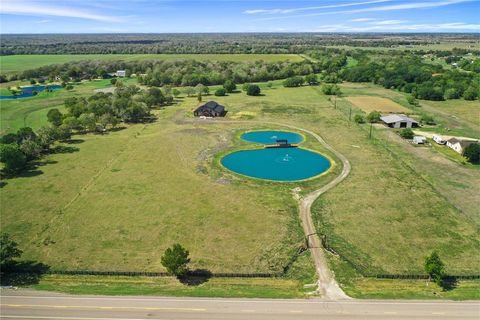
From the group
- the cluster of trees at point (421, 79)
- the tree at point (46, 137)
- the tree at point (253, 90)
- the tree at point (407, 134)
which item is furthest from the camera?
the tree at point (253, 90)

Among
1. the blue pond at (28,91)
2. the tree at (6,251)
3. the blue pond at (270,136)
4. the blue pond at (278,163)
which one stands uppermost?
the blue pond at (28,91)

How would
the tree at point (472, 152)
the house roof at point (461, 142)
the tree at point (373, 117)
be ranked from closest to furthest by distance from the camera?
the tree at point (472, 152)
the house roof at point (461, 142)
the tree at point (373, 117)

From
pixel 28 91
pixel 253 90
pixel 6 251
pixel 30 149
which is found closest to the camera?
pixel 6 251

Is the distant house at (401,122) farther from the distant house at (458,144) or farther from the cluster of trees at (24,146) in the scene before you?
the cluster of trees at (24,146)

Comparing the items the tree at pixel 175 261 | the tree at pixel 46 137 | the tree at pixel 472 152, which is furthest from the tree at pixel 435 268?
the tree at pixel 46 137

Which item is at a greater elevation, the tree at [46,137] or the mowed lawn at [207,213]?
the tree at [46,137]

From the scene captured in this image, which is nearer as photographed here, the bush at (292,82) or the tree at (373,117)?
the tree at (373,117)

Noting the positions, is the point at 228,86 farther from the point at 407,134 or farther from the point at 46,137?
the point at 46,137

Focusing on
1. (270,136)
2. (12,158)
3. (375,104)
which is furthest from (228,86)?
(12,158)

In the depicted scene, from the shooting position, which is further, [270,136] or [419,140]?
[270,136]
